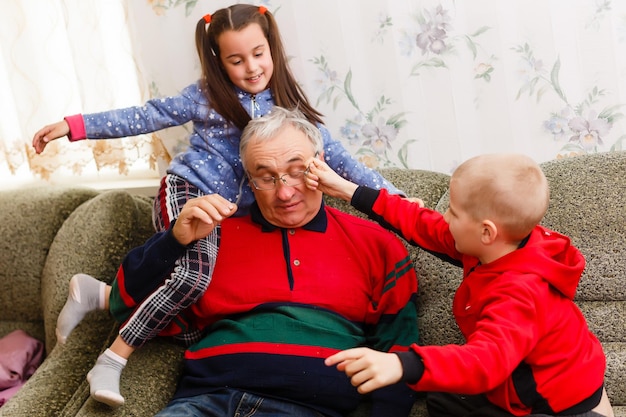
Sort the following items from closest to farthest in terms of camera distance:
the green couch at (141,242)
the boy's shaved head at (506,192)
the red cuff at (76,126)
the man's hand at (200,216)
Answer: the boy's shaved head at (506,192)
the man's hand at (200,216)
the green couch at (141,242)
the red cuff at (76,126)

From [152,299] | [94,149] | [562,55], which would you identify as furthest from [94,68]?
[562,55]

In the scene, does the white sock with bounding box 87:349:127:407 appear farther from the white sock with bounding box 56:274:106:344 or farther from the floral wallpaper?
the floral wallpaper

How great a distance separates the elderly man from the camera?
5.90ft

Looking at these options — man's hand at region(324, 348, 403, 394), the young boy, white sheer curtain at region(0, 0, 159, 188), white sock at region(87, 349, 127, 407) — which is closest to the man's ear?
the young boy

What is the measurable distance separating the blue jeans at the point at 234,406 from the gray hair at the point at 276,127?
0.60m

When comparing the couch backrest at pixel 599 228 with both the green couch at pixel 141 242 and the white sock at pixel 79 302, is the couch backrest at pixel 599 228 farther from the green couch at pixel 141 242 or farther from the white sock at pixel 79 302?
the white sock at pixel 79 302

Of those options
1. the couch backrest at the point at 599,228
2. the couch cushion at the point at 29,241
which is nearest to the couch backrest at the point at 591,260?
the couch backrest at the point at 599,228

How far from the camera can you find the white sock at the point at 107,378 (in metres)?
1.74

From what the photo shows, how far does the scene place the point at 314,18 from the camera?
2223 mm

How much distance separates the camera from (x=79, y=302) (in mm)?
2100

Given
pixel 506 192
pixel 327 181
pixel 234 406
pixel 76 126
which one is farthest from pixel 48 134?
pixel 506 192

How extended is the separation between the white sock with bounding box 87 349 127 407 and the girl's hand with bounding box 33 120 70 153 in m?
0.61

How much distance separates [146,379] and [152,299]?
21 centimetres

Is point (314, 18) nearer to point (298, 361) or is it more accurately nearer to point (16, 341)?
point (298, 361)
